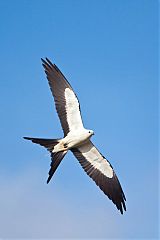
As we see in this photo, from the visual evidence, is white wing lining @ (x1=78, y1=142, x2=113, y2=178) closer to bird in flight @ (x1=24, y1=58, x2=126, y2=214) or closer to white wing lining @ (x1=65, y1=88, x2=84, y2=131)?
bird in flight @ (x1=24, y1=58, x2=126, y2=214)

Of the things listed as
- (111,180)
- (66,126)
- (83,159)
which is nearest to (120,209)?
(111,180)

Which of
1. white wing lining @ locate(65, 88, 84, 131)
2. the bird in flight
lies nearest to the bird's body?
the bird in flight

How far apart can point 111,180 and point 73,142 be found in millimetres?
1954

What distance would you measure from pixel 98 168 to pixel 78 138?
142 centimetres

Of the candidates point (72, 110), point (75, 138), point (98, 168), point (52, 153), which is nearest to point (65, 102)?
point (72, 110)

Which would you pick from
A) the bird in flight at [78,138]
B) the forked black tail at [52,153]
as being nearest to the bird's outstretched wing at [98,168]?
the bird in flight at [78,138]

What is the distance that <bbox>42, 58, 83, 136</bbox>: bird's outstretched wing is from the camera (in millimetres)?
14453

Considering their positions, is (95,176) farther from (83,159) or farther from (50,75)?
(50,75)

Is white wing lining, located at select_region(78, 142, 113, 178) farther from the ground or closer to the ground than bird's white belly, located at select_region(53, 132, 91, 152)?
closer to the ground

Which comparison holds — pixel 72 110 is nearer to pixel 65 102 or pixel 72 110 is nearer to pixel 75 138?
pixel 65 102

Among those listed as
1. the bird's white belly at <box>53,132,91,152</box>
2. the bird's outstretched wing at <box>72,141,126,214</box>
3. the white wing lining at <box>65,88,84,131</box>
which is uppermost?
the white wing lining at <box>65,88,84,131</box>

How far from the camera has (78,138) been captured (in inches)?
553

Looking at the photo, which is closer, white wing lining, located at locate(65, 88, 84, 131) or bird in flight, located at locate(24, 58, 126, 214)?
bird in flight, located at locate(24, 58, 126, 214)

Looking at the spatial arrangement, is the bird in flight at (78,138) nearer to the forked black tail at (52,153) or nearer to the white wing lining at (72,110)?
the white wing lining at (72,110)
